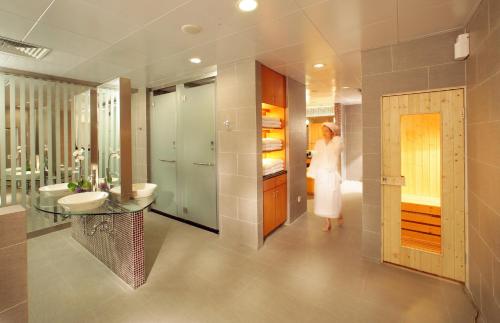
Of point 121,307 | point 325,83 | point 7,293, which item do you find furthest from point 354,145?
point 7,293

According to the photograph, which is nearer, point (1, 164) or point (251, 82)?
point (251, 82)

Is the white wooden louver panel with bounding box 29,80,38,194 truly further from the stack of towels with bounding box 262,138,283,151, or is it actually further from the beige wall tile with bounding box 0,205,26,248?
the stack of towels with bounding box 262,138,283,151

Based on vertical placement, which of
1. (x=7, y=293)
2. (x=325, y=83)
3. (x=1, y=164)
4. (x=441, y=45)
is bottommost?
(x=7, y=293)

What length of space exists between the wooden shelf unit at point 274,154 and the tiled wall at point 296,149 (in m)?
0.10

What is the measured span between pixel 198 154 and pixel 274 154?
1216mm

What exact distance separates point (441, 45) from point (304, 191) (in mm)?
2783

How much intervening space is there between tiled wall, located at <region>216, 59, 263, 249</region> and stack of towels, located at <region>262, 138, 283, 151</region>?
1.13ft

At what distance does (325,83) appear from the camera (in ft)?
13.6

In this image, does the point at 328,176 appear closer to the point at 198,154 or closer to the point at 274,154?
the point at 274,154

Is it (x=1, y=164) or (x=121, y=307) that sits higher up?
(x=1, y=164)

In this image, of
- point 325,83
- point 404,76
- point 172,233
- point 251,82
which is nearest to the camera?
point 404,76

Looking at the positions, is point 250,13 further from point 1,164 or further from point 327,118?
point 327,118

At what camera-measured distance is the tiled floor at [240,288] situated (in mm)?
1828

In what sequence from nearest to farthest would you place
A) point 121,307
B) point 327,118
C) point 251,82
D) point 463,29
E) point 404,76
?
point 121,307 < point 463,29 < point 404,76 < point 251,82 < point 327,118
